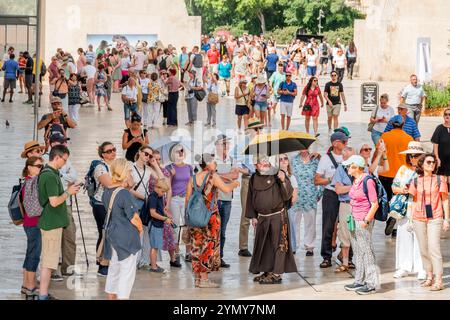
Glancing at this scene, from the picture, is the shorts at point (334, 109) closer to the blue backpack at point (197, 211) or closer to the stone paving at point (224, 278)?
the stone paving at point (224, 278)

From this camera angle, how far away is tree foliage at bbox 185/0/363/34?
82.1 meters

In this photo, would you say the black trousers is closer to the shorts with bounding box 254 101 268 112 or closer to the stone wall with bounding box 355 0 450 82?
the shorts with bounding box 254 101 268 112

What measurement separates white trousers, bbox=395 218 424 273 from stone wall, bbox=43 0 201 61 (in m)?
36.9

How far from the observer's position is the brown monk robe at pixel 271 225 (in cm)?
1499

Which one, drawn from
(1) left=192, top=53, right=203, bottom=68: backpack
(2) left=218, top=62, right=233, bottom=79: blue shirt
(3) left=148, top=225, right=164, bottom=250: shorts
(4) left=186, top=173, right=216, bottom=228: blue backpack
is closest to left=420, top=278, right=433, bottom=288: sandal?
(4) left=186, top=173, right=216, bottom=228: blue backpack

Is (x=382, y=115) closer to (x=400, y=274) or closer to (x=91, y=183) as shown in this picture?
(x=400, y=274)

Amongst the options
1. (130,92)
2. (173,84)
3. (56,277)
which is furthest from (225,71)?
(56,277)

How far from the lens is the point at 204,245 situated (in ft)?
48.4

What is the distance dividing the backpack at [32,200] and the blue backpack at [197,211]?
1835mm

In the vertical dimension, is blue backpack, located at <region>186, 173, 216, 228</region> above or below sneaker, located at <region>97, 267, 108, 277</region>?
above

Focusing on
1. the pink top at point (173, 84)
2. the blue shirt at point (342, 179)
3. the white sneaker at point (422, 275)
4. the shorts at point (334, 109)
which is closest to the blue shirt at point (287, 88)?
the shorts at point (334, 109)

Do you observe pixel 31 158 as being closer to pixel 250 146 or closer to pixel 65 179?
pixel 65 179

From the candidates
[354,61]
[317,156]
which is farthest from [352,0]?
[317,156]
